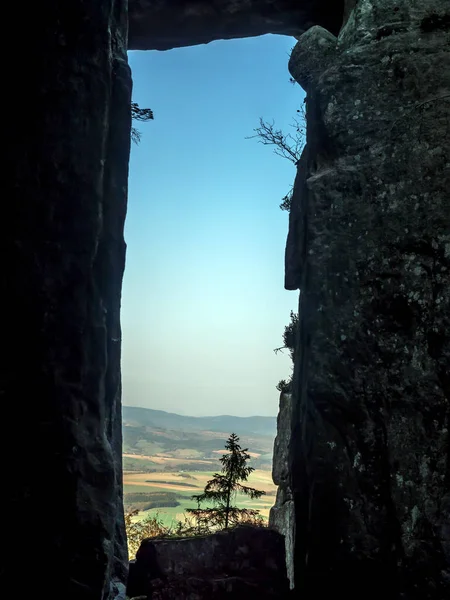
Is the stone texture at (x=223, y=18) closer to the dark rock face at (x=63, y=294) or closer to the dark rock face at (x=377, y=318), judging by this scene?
the dark rock face at (x=377, y=318)

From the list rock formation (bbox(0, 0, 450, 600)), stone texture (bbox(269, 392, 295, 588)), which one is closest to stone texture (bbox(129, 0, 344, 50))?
rock formation (bbox(0, 0, 450, 600))

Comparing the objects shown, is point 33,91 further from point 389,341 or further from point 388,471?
point 388,471

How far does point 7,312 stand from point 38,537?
8.66 ft

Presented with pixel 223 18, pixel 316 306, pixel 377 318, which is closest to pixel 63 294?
pixel 316 306

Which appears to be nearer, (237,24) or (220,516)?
(237,24)

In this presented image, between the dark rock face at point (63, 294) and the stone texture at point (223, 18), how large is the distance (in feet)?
10.6

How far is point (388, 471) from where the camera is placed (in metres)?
6.75

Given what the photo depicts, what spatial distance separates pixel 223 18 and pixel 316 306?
6593mm

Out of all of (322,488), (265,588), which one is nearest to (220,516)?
(265,588)

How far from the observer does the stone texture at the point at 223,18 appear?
10.6 m

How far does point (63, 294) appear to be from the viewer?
22.5 feet

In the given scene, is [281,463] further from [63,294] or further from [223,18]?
[223,18]

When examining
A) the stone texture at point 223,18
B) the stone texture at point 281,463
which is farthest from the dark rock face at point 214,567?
the stone texture at point 223,18

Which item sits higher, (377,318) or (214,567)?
(377,318)
